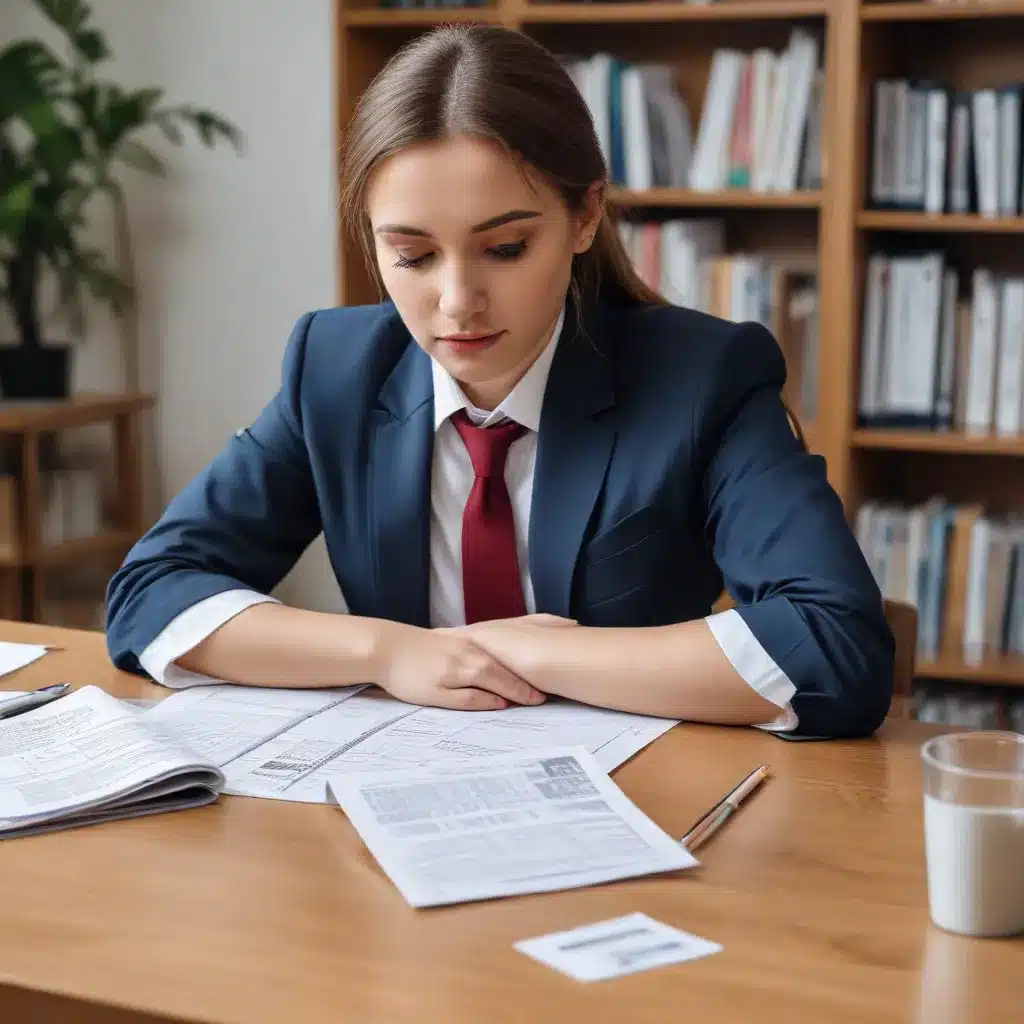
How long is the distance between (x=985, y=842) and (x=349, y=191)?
90 cm

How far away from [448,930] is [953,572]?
227cm

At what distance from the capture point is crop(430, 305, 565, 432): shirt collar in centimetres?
162

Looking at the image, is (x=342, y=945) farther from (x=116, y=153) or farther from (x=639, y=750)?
(x=116, y=153)

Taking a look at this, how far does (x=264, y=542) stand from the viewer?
1698 mm

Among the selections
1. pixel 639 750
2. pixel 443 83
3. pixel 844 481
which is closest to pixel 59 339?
pixel 844 481

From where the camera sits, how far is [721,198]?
3.00m

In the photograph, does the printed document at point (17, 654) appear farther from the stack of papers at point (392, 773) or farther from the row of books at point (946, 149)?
the row of books at point (946, 149)

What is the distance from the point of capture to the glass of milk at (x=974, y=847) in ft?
2.96

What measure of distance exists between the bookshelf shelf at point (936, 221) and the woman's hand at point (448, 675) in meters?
1.77

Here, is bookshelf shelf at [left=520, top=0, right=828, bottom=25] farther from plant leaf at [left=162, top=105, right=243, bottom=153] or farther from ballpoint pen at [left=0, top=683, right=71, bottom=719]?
ballpoint pen at [left=0, top=683, right=71, bottom=719]

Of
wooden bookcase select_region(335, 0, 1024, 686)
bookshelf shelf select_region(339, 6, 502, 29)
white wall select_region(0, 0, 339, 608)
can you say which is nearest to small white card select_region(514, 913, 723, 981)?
wooden bookcase select_region(335, 0, 1024, 686)

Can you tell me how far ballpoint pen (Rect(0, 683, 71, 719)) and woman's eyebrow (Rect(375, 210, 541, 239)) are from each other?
52 centimetres

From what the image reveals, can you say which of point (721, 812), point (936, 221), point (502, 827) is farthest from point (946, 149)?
point (502, 827)

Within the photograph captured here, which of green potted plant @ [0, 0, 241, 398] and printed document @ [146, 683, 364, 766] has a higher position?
green potted plant @ [0, 0, 241, 398]
